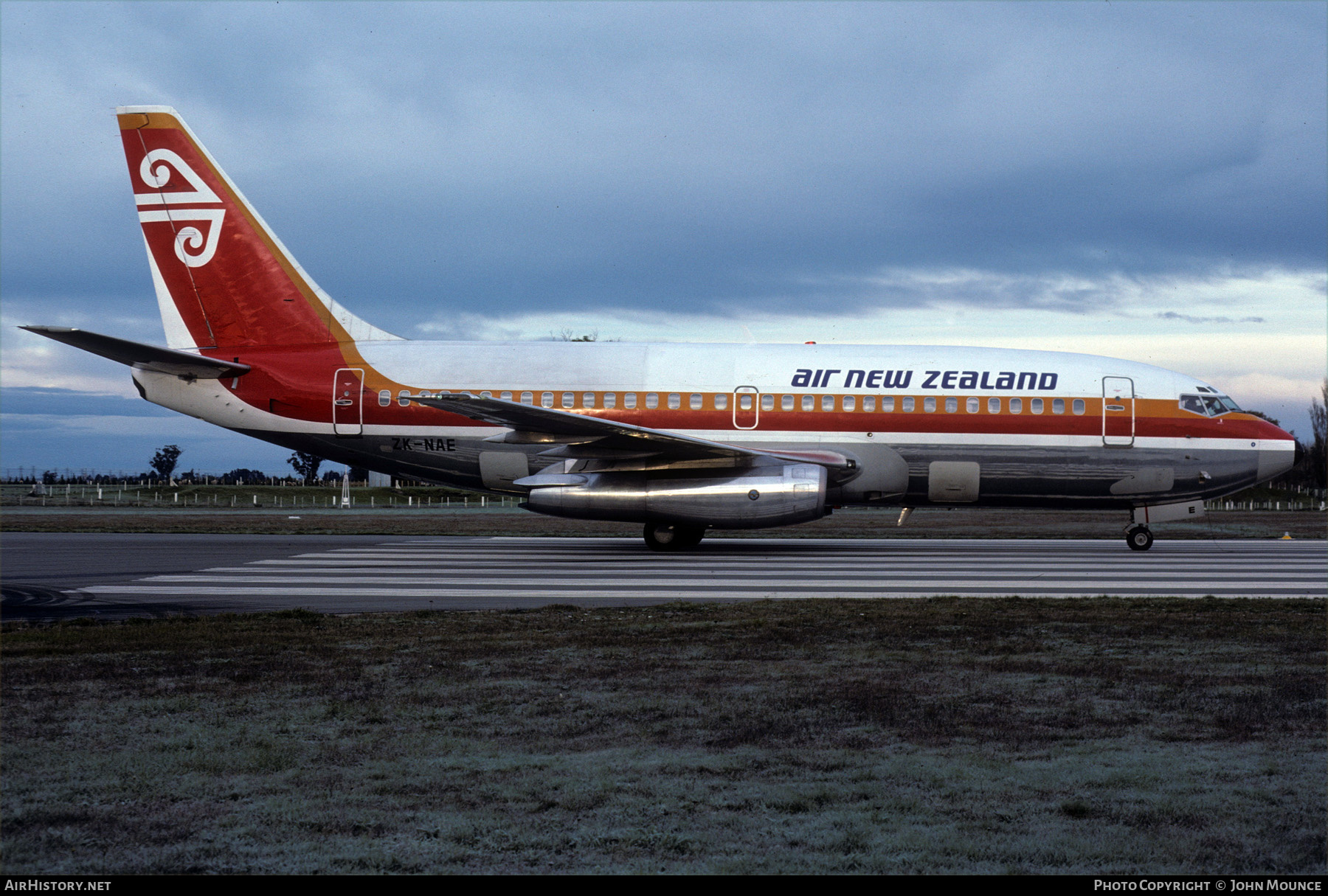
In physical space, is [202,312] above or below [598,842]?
above

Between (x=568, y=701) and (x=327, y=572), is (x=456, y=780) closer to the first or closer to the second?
(x=568, y=701)

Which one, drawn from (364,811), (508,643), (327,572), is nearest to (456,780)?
(364,811)

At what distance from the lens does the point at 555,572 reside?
13352 mm

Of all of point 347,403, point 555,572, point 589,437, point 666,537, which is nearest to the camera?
point 555,572

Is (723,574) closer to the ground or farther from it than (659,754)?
closer to the ground

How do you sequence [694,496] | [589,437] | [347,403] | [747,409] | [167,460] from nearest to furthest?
[694,496], [589,437], [747,409], [347,403], [167,460]

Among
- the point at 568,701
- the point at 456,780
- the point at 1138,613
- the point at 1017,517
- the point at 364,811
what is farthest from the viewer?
the point at 1017,517

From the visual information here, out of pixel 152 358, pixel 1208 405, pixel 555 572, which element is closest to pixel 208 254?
pixel 152 358

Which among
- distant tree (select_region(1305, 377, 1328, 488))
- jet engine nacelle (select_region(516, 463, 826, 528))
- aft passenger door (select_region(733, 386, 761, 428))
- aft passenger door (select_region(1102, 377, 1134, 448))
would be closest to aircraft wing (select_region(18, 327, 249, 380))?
jet engine nacelle (select_region(516, 463, 826, 528))

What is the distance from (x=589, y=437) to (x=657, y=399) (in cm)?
216

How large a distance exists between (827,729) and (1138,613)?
5.93 metres

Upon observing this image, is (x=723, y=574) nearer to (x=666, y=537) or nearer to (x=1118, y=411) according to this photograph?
(x=666, y=537)

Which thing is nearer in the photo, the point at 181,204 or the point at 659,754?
the point at 659,754

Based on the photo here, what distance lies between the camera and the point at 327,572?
13.1 m
